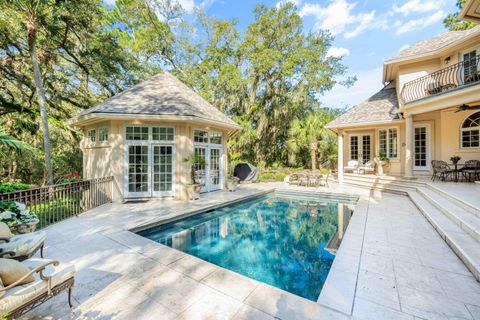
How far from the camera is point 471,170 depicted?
8719mm

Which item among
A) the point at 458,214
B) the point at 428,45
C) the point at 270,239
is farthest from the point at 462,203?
the point at 428,45

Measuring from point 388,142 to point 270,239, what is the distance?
35.7 feet

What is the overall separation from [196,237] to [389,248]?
14.4ft

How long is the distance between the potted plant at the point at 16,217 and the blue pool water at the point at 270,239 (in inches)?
85.0

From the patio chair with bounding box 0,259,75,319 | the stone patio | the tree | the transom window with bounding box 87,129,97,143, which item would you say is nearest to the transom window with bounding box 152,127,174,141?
the transom window with bounding box 87,129,97,143

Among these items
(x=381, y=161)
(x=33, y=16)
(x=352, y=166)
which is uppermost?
(x=33, y=16)

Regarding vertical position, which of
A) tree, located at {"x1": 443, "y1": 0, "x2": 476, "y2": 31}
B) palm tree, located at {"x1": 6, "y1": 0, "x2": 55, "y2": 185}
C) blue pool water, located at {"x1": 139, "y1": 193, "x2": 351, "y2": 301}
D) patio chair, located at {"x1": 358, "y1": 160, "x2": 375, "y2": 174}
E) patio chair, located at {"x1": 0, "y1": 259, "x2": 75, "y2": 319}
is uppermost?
tree, located at {"x1": 443, "y1": 0, "x2": 476, "y2": 31}

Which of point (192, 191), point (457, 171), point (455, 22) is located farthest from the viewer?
point (455, 22)

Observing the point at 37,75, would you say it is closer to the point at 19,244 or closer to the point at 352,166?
the point at 19,244

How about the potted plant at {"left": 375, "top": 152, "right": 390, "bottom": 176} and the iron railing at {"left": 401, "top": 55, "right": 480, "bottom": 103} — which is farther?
the potted plant at {"left": 375, "top": 152, "right": 390, "bottom": 176}

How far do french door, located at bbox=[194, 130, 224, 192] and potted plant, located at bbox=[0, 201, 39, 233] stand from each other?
223 inches

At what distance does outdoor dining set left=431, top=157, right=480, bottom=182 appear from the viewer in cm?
867

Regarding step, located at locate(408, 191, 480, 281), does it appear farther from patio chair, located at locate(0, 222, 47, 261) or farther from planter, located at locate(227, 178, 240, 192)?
planter, located at locate(227, 178, 240, 192)

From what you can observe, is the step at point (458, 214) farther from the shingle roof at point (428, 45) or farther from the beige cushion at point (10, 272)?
the shingle roof at point (428, 45)
